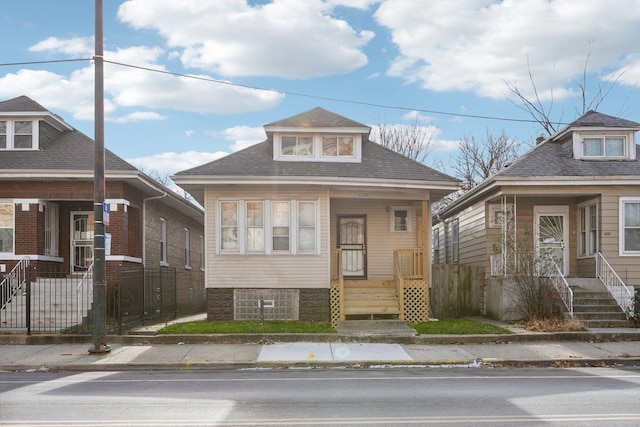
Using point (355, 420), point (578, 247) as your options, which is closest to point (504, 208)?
point (578, 247)

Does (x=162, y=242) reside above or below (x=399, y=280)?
above

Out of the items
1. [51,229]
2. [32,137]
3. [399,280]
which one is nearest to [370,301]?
[399,280]

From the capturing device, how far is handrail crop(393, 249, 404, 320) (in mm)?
18766

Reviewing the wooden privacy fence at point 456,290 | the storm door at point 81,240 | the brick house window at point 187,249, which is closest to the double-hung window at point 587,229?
the wooden privacy fence at point 456,290

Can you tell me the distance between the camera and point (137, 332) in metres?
16.6

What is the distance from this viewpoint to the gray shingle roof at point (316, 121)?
20609 millimetres

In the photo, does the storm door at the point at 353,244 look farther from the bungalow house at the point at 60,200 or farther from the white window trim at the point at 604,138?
the white window trim at the point at 604,138

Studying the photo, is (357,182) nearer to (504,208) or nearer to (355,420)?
(504,208)

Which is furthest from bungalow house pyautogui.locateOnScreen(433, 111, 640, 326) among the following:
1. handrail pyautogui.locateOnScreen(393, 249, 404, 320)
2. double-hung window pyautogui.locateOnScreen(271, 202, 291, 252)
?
double-hung window pyautogui.locateOnScreen(271, 202, 291, 252)

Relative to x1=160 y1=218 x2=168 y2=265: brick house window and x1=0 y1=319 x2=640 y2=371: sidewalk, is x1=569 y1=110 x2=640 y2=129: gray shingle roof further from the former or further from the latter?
x1=160 y1=218 x2=168 y2=265: brick house window

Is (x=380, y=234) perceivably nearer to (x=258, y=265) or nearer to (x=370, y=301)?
(x=370, y=301)

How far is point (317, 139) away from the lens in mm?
20828

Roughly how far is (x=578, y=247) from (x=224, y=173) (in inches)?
459

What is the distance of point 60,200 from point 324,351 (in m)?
10.4
